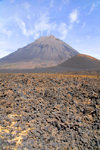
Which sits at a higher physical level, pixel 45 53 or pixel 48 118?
pixel 45 53

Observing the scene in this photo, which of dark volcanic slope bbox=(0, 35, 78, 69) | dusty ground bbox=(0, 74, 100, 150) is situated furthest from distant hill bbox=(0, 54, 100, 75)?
dark volcanic slope bbox=(0, 35, 78, 69)

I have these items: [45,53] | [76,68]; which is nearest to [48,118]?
[76,68]

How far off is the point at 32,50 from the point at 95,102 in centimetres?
8404

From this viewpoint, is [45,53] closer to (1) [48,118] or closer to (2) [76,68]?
(2) [76,68]

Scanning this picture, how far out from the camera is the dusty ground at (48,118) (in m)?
2.71

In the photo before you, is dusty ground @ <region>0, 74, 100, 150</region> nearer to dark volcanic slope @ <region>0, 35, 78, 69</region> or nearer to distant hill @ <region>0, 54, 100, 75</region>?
distant hill @ <region>0, 54, 100, 75</region>

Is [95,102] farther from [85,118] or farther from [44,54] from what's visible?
[44,54]

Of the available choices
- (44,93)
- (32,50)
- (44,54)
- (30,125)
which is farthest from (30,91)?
(32,50)

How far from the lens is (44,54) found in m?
80.1

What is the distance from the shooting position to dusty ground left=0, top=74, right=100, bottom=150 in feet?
8.89

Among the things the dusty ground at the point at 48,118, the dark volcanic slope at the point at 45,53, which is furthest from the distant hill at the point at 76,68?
the dark volcanic slope at the point at 45,53

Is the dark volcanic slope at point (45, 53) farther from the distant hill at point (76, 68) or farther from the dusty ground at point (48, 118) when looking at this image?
the dusty ground at point (48, 118)

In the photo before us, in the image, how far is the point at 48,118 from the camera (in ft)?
11.3

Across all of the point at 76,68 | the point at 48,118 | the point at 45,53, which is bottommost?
the point at 48,118
